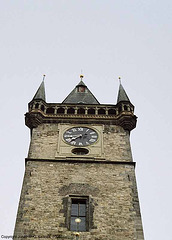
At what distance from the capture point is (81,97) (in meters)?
33.4

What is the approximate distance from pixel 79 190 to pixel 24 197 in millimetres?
2619

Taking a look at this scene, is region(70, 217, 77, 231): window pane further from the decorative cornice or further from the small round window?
the decorative cornice

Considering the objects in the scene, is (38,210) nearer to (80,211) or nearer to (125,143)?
(80,211)

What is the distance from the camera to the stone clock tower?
67.3ft

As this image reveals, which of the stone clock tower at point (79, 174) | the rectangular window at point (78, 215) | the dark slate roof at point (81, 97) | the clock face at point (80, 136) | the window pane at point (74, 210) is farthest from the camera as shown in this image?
the dark slate roof at point (81, 97)

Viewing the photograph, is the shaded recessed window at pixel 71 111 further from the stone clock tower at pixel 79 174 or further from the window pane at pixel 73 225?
the window pane at pixel 73 225

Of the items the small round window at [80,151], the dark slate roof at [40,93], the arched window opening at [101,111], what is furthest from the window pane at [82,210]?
the dark slate roof at [40,93]

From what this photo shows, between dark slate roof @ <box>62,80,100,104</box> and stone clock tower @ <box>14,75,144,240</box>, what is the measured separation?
1.93 meters

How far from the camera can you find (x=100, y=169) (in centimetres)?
2411

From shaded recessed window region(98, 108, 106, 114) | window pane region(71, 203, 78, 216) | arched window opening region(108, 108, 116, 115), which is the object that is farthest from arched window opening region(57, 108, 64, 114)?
window pane region(71, 203, 78, 216)

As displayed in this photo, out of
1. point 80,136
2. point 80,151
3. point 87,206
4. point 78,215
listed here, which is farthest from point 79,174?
point 80,136

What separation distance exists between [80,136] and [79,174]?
380 centimetres

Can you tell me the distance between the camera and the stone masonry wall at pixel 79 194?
20.2 meters

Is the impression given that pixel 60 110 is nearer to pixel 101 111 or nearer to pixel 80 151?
pixel 101 111
